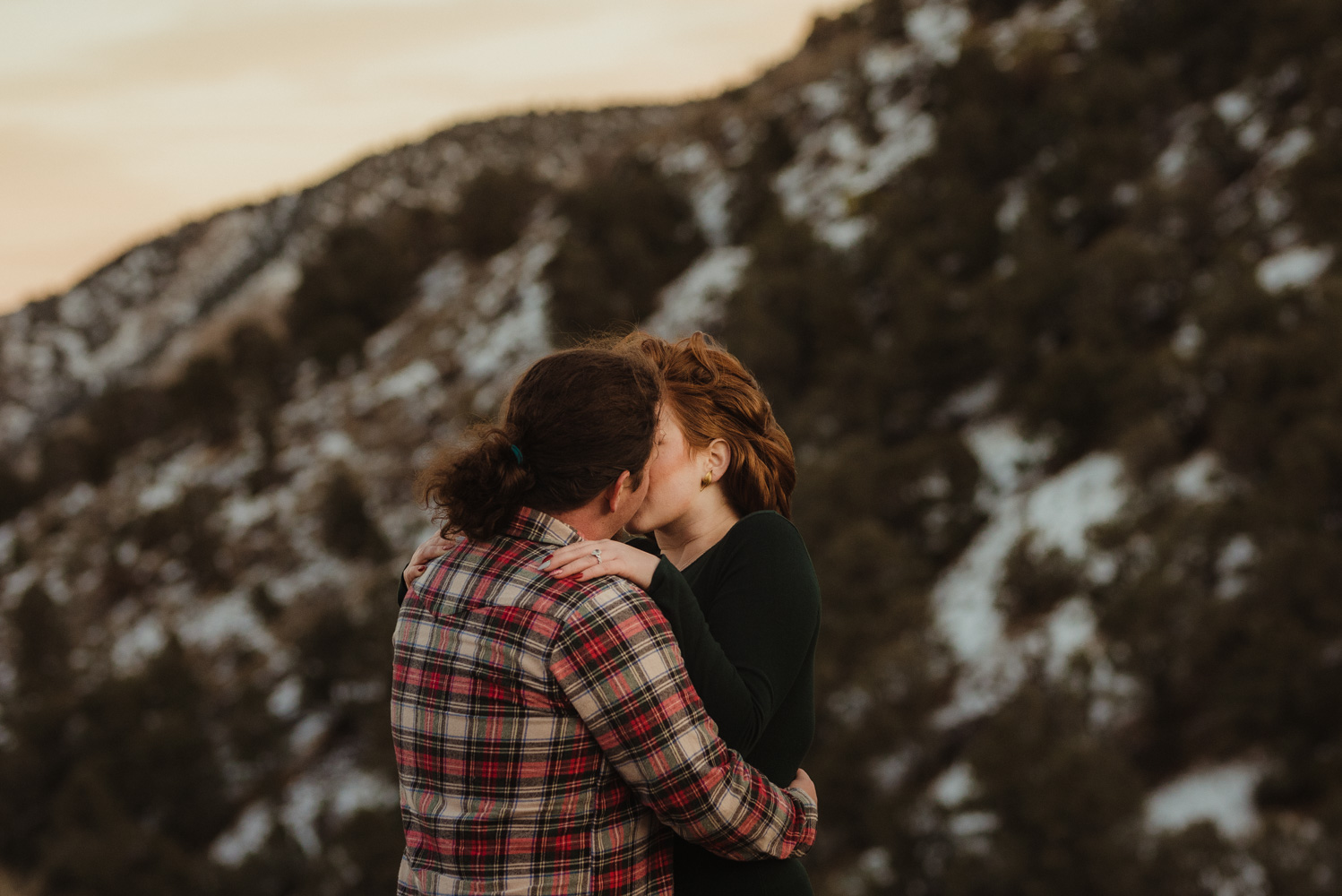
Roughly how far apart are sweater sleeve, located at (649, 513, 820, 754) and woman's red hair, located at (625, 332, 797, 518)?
184mm

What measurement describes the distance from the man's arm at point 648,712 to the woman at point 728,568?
0.18 ft

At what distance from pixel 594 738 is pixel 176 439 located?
59.6 ft

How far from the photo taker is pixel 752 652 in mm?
1518

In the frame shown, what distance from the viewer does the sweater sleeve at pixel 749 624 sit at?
4.62 feet

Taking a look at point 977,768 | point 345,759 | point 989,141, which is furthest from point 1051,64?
point 345,759

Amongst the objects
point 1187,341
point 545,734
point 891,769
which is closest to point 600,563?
point 545,734

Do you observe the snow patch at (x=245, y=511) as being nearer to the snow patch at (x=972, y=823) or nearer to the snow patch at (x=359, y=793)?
the snow patch at (x=359, y=793)

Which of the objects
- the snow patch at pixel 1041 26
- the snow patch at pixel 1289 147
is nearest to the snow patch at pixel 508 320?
the snow patch at pixel 1041 26

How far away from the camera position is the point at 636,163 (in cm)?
1756

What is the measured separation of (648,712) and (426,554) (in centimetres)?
49

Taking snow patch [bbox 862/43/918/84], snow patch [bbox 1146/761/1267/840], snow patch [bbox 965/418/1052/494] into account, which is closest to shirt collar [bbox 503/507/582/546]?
snow patch [bbox 1146/761/1267/840]

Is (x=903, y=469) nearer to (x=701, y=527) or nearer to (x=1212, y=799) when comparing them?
(x=1212, y=799)

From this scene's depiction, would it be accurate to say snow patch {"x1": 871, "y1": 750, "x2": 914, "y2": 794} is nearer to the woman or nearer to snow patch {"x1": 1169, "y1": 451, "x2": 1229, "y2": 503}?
snow patch {"x1": 1169, "y1": 451, "x2": 1229, "y2": 503}

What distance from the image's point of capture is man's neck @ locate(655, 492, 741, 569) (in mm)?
1834
